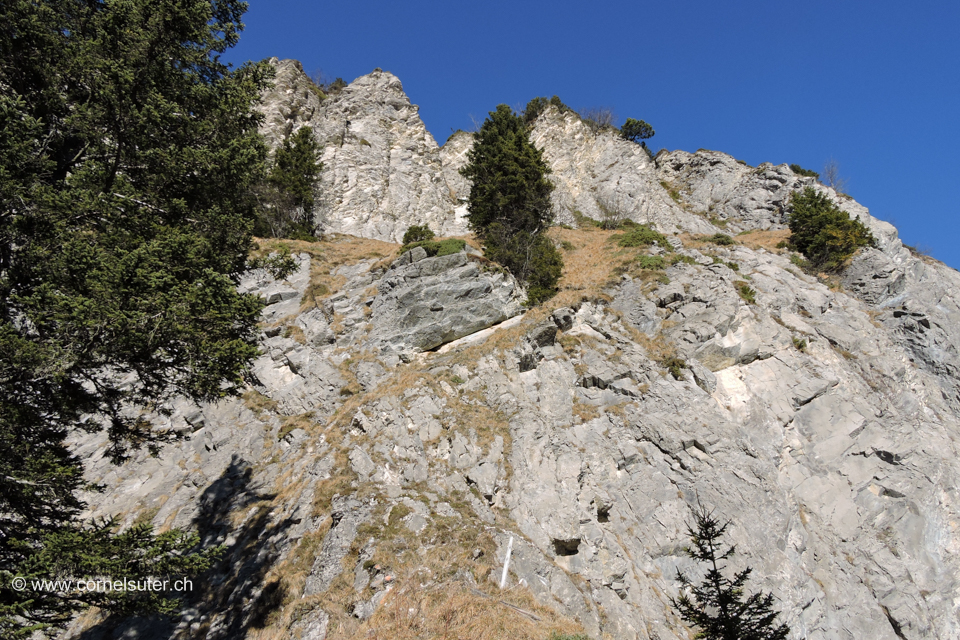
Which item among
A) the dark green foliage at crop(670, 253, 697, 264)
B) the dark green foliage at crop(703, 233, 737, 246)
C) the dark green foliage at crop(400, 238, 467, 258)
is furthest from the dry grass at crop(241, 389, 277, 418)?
the dark green foliage at crop(703, 233, 737, 246)

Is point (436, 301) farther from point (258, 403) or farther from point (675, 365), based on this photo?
point (675, 365)

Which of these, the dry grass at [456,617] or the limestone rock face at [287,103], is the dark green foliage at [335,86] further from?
the dry grass at [456,617]

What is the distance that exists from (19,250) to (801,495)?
25.0 metres

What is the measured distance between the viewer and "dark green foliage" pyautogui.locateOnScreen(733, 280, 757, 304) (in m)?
21.5

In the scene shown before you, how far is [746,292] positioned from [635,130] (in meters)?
38.9

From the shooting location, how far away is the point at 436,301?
73.5ft

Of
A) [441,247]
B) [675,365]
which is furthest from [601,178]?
[675,365]

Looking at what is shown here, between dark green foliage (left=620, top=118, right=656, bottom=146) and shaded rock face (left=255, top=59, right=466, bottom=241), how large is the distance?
25134 millimetres

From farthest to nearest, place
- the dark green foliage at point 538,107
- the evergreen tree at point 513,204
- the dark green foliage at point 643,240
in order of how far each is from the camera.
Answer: the dark green foliage at point 538,107 → the dark green foliage at point 643,240 → the evergreen tree at point 513,204

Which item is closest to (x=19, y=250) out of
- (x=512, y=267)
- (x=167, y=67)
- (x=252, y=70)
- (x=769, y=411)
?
(x=167, y=67)

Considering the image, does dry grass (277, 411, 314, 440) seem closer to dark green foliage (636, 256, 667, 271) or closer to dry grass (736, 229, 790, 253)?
dark green foliage (636, 256, 667, 271)

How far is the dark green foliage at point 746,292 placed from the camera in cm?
2150

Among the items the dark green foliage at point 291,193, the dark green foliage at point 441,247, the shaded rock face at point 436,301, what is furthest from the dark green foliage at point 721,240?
the dark green foliage at point 291,193

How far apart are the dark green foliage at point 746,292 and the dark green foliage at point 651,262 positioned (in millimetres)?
3937
